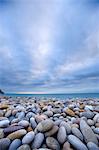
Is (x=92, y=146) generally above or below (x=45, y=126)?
below

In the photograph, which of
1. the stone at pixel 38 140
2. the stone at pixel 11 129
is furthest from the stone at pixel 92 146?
the stone at pixel 11 129

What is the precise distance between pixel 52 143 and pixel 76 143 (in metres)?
0.32

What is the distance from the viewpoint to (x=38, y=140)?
209cm

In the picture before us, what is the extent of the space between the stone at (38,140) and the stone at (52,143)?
0.27 ft

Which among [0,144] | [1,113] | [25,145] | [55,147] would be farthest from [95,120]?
[1,113]

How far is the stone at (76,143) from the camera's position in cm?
199

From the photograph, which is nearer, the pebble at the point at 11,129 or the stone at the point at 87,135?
the stone at the point at 87,135

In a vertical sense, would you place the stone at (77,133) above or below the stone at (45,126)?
below

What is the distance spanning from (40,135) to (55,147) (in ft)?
0.87

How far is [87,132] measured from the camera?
Answer: 2275mm

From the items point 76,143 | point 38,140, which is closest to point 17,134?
point 38,140

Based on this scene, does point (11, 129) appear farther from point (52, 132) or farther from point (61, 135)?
point (61, 135)

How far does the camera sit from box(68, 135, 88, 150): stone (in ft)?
6.51

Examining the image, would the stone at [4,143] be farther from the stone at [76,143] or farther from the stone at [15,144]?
the stone at [76,143]
